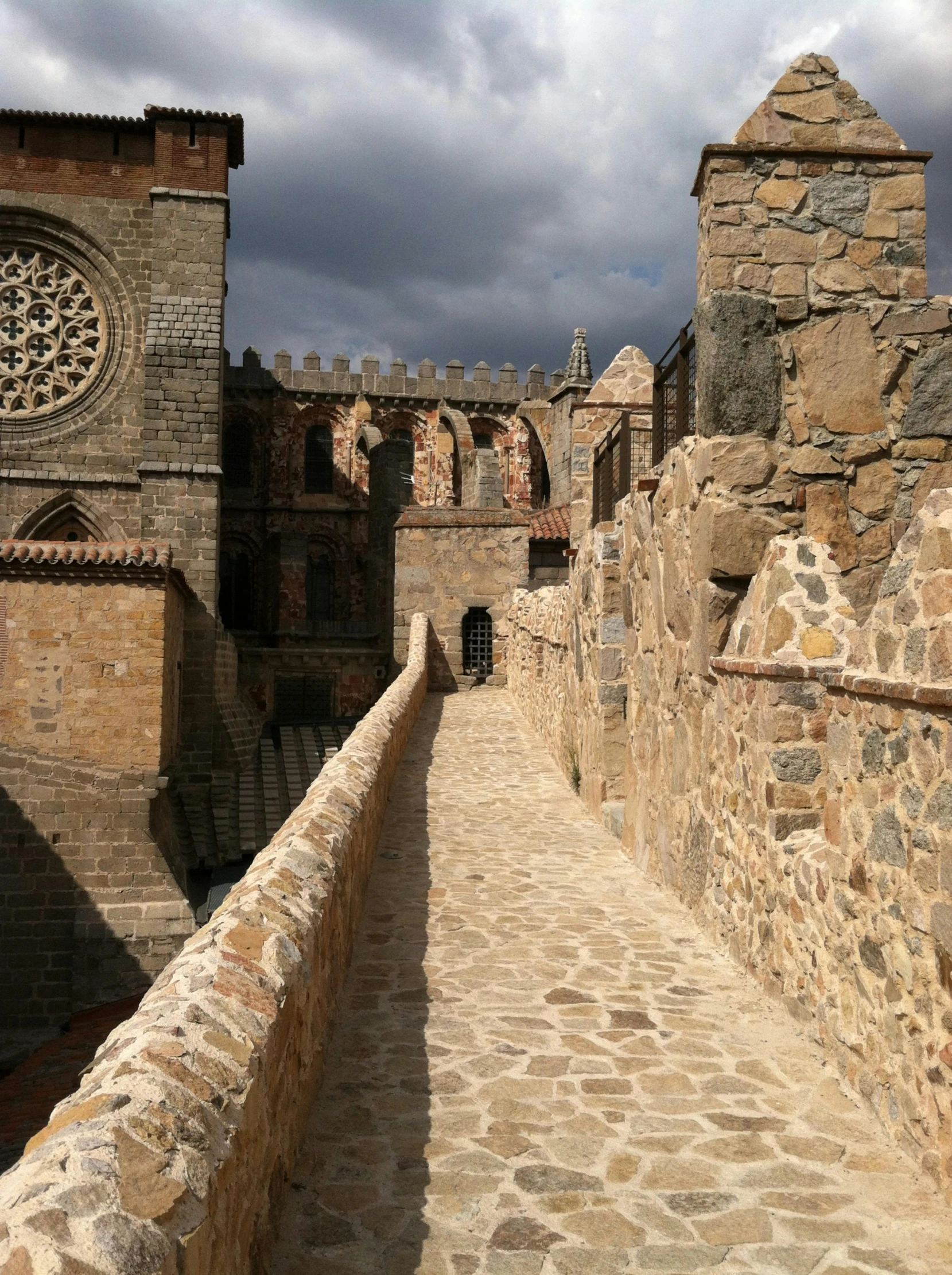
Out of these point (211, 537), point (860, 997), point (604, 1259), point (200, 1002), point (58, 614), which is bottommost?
point (604, 1259)

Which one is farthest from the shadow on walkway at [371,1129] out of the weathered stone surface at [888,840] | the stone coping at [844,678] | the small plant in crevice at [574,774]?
the small plant in crevice at [574,774]

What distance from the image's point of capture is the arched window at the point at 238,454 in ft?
114

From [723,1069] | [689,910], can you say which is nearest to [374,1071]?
[723,1069]

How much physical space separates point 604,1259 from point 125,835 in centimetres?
1328

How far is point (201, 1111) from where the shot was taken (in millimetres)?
2125

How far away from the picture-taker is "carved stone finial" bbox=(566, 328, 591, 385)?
1417 inches

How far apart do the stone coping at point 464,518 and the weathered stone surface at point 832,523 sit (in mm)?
16169

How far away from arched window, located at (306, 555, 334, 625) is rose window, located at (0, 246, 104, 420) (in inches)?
543

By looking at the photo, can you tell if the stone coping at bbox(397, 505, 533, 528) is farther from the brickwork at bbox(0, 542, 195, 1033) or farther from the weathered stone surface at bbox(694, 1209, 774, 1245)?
the weathered stone surface at bbox(694, 1209, 774, 1245)

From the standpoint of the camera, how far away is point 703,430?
17.8 ft

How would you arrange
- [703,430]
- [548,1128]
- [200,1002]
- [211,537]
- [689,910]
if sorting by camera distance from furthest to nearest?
[211,537] → [689,910] → [703,430] → [548,1128] → [200,1002]

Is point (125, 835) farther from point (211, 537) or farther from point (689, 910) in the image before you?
point (689, 910)

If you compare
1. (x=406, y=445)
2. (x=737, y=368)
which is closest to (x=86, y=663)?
(x=737, y=368)

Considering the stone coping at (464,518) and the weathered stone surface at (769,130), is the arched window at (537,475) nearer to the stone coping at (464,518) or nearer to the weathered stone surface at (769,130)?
the stone coping at (464,518)
